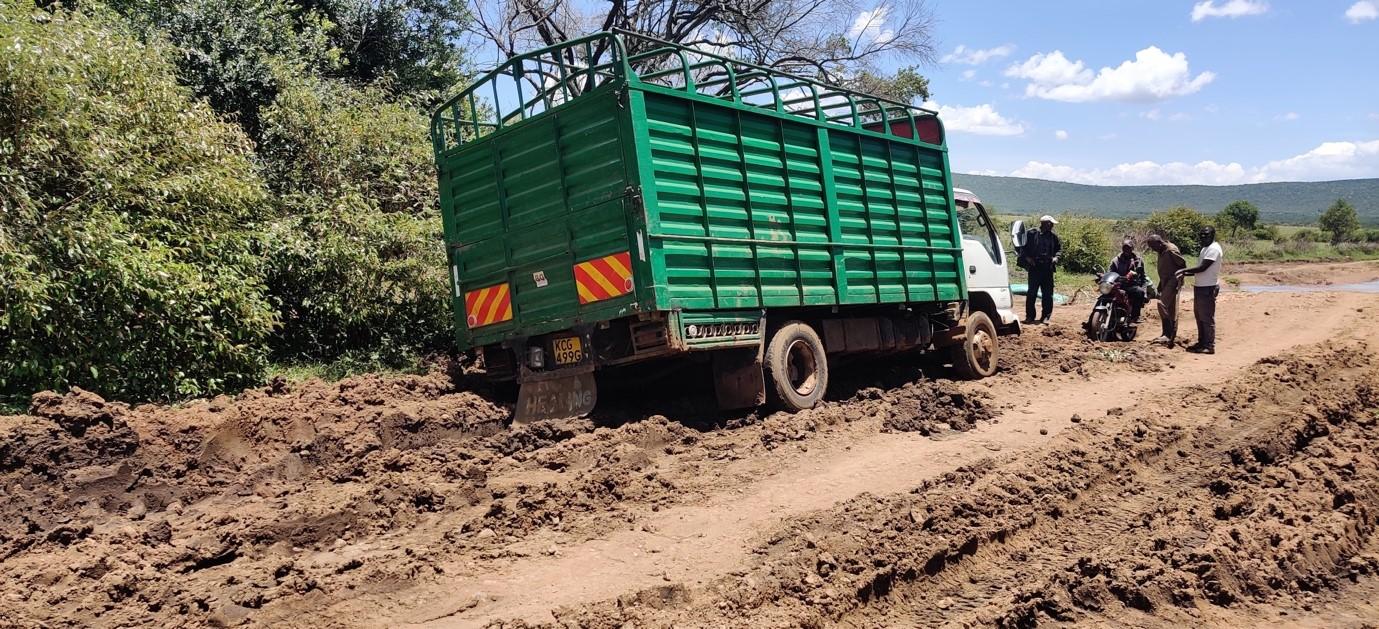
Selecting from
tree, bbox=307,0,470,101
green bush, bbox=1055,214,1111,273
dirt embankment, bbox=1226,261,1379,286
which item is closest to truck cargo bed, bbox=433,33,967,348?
tree, bbox=307,0,470,101

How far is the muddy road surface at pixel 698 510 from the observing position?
4.05 metres

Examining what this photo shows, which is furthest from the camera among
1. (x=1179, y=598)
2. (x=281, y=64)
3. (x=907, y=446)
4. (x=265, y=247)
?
(x=281, y=64)

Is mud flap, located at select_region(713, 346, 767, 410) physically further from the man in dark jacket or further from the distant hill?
the distant hill

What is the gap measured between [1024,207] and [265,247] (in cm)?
8605

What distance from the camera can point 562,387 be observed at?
305 inches

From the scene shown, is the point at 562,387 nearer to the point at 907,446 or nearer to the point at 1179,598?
the point at 907,446

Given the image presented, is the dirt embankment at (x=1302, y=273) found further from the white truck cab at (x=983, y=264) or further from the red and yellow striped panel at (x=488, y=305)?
the red and yellow striped panel at (x=488, y=305)

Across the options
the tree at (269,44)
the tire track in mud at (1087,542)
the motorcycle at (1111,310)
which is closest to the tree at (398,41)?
the tree at (269,44)

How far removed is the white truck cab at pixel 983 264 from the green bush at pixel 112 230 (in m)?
7.64

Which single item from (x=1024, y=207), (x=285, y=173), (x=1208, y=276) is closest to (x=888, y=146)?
(x=1208, y=276)

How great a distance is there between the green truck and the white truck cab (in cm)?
227

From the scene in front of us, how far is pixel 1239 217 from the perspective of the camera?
47.3 meters

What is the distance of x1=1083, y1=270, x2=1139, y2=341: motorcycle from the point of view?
12992 mm

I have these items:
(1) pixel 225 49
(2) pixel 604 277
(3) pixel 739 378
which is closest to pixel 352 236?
(1) pixel 225 49
